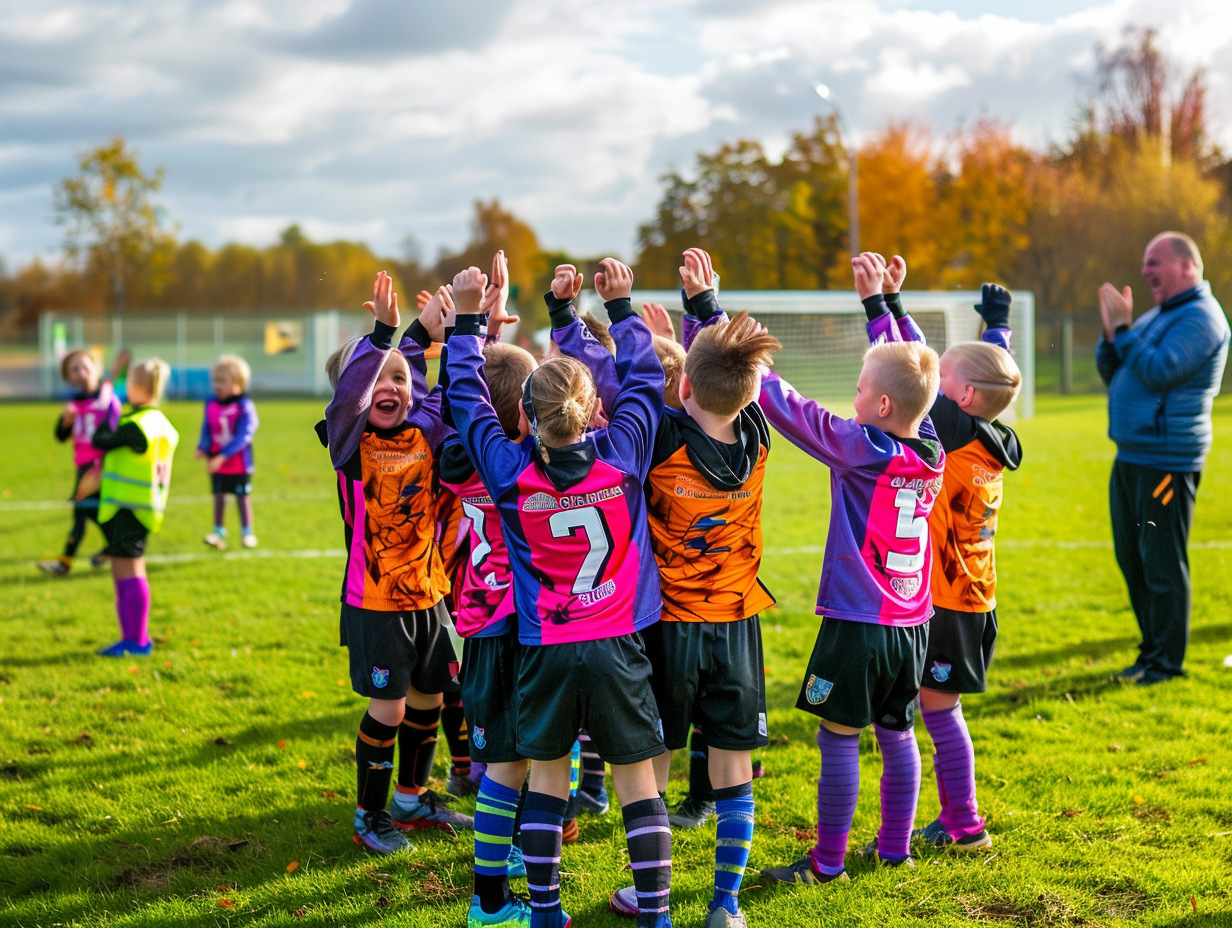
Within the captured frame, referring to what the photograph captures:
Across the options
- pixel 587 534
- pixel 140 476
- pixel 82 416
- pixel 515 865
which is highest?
pixel 82 416

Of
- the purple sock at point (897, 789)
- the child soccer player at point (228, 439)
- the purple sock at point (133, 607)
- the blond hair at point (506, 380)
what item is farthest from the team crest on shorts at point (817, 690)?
the child soccer player at point (228, 439)

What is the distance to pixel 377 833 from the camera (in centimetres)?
392

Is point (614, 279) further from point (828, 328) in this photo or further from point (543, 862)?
point (828, 328)

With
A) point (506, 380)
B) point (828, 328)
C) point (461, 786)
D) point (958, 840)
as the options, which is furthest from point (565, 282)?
point (828, 328)

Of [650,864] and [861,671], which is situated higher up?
[861,671]

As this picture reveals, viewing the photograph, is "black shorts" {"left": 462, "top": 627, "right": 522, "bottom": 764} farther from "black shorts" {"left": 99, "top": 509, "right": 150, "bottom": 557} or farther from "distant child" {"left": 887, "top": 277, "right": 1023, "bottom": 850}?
"black shorts" {"left": 99, "top": 509, "right": 150, "bottom": 557}

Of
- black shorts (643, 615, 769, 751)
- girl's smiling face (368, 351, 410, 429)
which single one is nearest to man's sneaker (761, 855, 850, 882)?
black shorts (643, 615, 769, 751)

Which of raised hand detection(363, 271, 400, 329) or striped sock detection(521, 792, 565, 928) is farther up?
raised hand detection(363, 271, 400, 329)

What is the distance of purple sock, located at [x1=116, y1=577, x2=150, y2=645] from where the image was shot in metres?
6.60

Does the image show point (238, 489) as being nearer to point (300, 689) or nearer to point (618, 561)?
point (300, 689)

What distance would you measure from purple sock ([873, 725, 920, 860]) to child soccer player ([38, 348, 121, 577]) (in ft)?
23.0

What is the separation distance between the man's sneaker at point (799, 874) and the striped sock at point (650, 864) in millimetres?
671

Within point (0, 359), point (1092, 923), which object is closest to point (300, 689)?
point (1092, 923)

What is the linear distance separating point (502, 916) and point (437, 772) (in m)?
1.66
